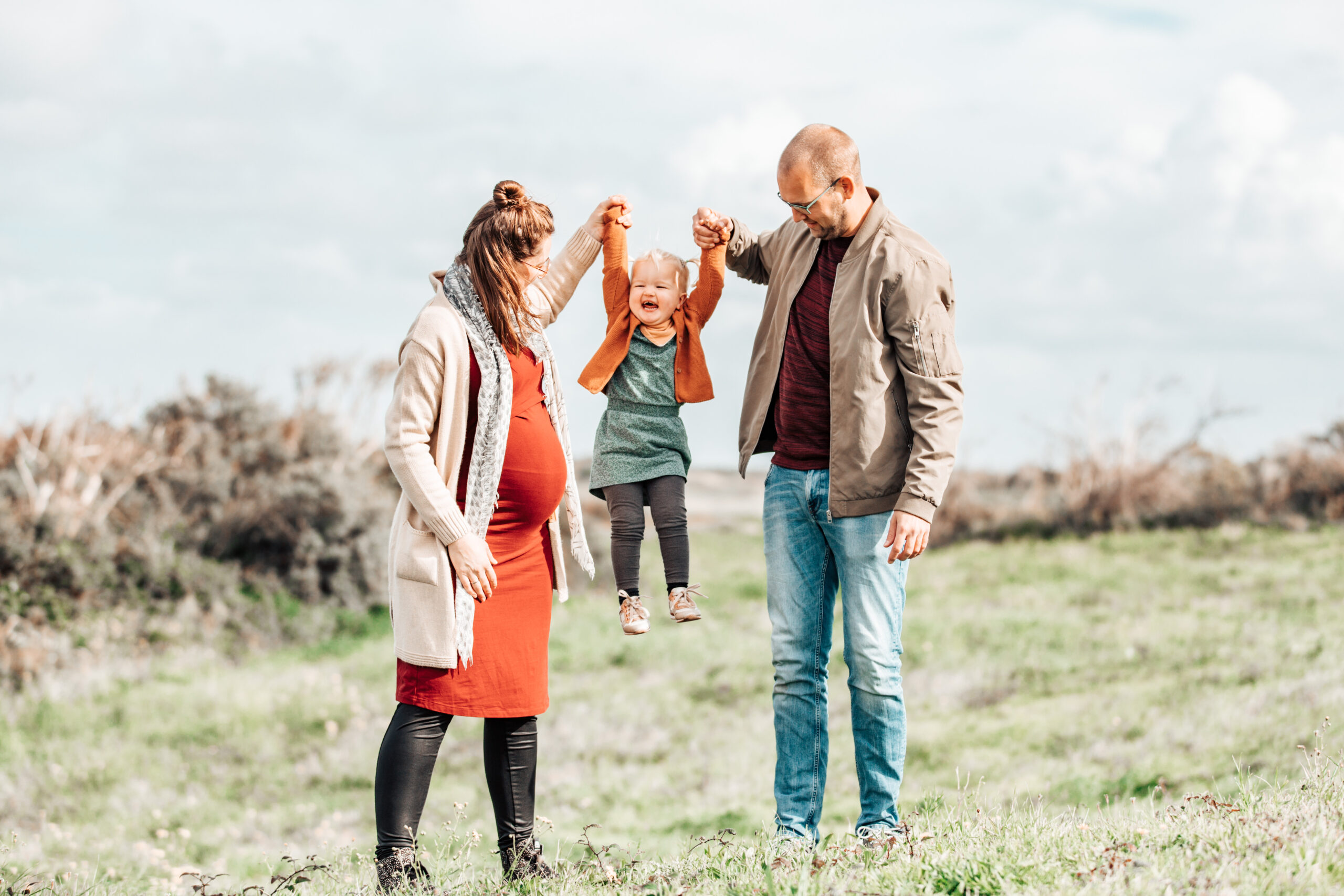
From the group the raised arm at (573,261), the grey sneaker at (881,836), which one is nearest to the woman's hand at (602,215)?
the raised arm at (573,261)

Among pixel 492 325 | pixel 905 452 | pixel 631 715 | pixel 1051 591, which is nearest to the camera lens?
pixel 492 325

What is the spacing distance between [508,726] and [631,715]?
25.5 ft

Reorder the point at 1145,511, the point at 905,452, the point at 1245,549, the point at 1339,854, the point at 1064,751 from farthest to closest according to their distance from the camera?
1. the point at 1145,511
2. the point at 1245,549
3. the point at 1064,751
4. the point at 905,452
5. the point at 1339,854

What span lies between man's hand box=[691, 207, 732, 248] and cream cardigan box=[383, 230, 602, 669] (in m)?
1.10

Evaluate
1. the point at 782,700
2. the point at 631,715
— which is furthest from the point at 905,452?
the point at 631,715

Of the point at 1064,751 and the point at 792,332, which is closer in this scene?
the point at 792,332

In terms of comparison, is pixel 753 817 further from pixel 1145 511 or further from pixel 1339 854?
pixel 1145 511

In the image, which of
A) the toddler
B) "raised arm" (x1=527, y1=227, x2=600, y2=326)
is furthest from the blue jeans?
"raised arm" (x1=527, y1=227, x2=600, y2=326)

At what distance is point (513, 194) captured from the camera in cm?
405

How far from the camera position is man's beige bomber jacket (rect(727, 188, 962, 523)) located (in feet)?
13.7

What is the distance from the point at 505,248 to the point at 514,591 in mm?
1277

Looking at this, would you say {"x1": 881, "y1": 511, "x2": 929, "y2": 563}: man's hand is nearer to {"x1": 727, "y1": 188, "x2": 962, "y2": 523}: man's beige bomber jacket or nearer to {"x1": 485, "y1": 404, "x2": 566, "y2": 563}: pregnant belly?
{"x1": 727, "y1": 188, "x2": 962, "y2": 523}: man's beige bomber jacket

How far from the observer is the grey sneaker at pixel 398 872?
13.1ft

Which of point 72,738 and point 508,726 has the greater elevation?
point 508,726
